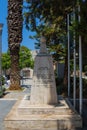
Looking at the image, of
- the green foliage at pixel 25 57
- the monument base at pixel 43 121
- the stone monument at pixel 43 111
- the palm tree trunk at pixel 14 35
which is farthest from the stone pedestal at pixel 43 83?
the green foliage at pixel 25 57

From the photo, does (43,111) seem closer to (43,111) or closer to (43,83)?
(43,111)

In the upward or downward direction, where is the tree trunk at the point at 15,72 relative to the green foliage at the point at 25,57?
downward

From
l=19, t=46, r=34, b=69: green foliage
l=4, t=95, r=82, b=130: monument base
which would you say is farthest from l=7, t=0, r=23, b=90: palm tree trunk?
l=19, t=46, r=34, b=69: green foliage

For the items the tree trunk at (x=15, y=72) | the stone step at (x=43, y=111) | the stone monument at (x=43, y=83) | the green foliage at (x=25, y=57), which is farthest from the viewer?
the green foliage at (x=25, y=57)

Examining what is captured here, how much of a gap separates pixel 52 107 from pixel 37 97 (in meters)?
1.07

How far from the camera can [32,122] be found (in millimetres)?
10555

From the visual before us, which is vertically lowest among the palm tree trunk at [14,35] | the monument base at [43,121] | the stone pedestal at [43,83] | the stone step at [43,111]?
the monument base at [43,121]

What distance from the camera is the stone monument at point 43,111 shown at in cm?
1052

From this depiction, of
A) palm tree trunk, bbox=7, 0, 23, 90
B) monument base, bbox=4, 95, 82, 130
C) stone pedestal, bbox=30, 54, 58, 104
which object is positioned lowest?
monument base, bbox=4, 95, 82, 130

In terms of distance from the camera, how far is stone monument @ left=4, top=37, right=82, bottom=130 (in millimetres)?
10523

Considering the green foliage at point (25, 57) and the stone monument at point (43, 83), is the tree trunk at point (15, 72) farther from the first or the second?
the green foliage at point (25, 57)

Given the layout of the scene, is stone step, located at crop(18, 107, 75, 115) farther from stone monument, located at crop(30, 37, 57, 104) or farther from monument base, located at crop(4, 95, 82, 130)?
stone monument, located at crop(30, 37, 57, 104)

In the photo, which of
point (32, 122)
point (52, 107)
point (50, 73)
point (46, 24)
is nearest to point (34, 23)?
point (46, 24)

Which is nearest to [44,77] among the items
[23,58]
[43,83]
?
[43,83]
